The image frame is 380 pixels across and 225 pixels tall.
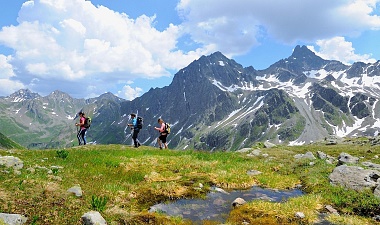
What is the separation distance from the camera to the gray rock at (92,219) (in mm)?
10867

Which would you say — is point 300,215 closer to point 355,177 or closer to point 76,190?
point 355,177

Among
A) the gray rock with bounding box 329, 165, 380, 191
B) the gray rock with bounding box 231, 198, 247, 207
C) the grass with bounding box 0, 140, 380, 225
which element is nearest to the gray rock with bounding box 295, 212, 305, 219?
the grass with bounding box 0, 140, 380, 225

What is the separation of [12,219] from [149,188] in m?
7.56

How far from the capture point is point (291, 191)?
18734 millimetres

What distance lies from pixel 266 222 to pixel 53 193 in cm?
933

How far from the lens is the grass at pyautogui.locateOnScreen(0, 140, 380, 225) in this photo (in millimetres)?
12406

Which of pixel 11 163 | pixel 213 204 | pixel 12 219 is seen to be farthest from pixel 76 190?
pixel 213 204

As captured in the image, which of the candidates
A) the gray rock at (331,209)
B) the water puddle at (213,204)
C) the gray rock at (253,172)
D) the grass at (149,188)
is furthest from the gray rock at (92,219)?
the gray rock at (253,172)

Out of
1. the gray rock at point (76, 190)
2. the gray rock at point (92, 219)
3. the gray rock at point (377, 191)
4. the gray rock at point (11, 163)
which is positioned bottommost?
the gray rock at point (92, 219)

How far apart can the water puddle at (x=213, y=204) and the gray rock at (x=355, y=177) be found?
248cm

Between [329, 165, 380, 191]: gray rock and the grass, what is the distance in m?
0.76

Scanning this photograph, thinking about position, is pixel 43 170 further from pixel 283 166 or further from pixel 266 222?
pixel 283 166

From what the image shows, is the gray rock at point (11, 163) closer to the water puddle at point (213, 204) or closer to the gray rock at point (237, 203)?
the water puddle at point (213, 204)

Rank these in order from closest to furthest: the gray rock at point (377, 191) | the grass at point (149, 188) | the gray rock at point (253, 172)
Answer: the grass at point (149, 188) < the gray rock at point (377, 191) < the gray rock at point (253, 172)
